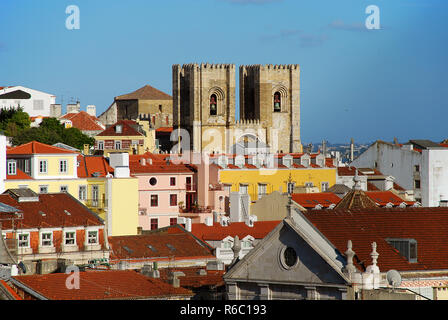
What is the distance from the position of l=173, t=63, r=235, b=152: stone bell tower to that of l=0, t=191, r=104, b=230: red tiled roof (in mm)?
81542

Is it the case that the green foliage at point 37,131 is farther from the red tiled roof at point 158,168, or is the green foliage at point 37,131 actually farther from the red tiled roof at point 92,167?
the red tiled roof at point 92,167

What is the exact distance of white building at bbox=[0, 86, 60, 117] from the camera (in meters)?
131

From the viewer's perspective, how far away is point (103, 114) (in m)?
173

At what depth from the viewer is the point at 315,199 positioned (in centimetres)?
7694

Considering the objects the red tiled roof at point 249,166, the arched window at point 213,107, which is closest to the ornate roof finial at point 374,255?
the red tiled roof at point 249,166

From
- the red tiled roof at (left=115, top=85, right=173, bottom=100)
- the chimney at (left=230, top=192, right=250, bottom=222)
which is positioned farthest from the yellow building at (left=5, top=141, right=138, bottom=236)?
the red tiled roof at (left=115, top=85, right=173, bottom=100)

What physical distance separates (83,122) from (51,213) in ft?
252

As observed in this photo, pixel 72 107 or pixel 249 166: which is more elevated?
pixel 72 107

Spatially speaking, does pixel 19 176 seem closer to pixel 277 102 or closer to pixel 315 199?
pixel 315 199

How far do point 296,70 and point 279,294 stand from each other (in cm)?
11221

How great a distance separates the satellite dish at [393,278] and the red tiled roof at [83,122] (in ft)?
315

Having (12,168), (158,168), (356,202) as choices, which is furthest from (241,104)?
(356,202)

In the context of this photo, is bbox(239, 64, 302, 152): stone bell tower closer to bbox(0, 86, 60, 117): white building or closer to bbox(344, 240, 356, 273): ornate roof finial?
bbox(0, 86, 60, 117): white building

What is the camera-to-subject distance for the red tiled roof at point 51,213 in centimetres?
5050
